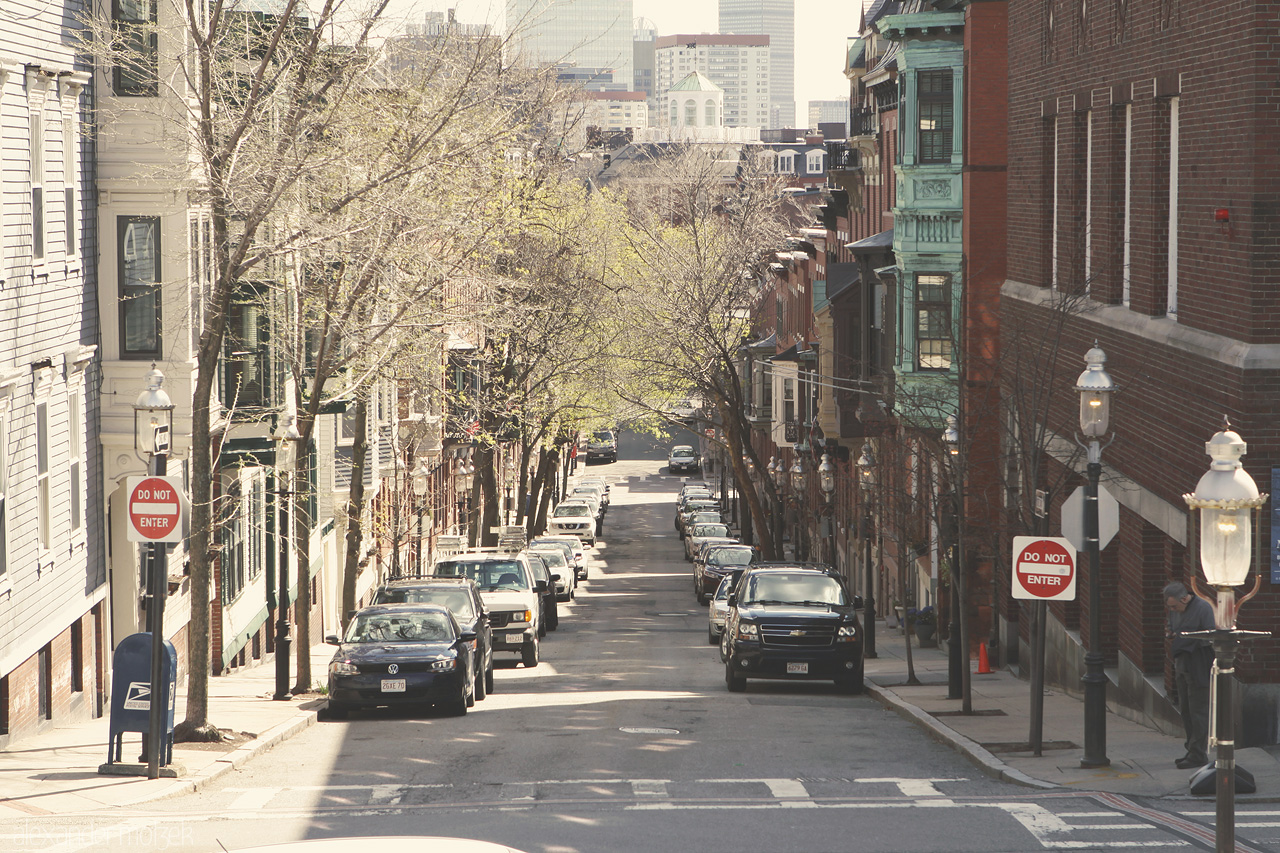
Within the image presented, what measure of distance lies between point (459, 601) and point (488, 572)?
6396mm

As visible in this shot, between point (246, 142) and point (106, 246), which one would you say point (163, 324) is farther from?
point (246, 142)

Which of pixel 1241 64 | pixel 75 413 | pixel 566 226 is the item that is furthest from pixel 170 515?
pixel 566 226

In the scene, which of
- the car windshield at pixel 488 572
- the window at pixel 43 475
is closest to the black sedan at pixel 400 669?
the window at pixel 43 475

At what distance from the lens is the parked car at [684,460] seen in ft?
342

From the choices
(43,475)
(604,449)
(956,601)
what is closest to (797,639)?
(956,601)

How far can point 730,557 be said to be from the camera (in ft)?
140

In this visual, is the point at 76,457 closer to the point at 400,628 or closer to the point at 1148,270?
the point at 400,628

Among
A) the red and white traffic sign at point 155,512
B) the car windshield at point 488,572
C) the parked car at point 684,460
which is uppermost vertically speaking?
the red and white traffic sign at point 155,512

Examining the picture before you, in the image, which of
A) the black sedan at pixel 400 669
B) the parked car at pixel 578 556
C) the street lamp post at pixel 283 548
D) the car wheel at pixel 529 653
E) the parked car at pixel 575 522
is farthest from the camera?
the parked car at pixel 575 522

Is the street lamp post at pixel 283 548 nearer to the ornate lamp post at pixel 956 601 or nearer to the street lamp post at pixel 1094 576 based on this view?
the ornate lamp post at pixel 956 601

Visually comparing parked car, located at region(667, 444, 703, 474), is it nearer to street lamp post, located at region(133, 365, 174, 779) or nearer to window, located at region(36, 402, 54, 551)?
window, located at region(36, 402, 54, 551)

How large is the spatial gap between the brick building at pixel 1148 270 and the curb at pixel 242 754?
29.2 feet

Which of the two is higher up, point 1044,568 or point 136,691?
point 1044,568

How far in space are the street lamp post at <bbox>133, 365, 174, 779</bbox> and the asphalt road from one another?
0.74 metres
